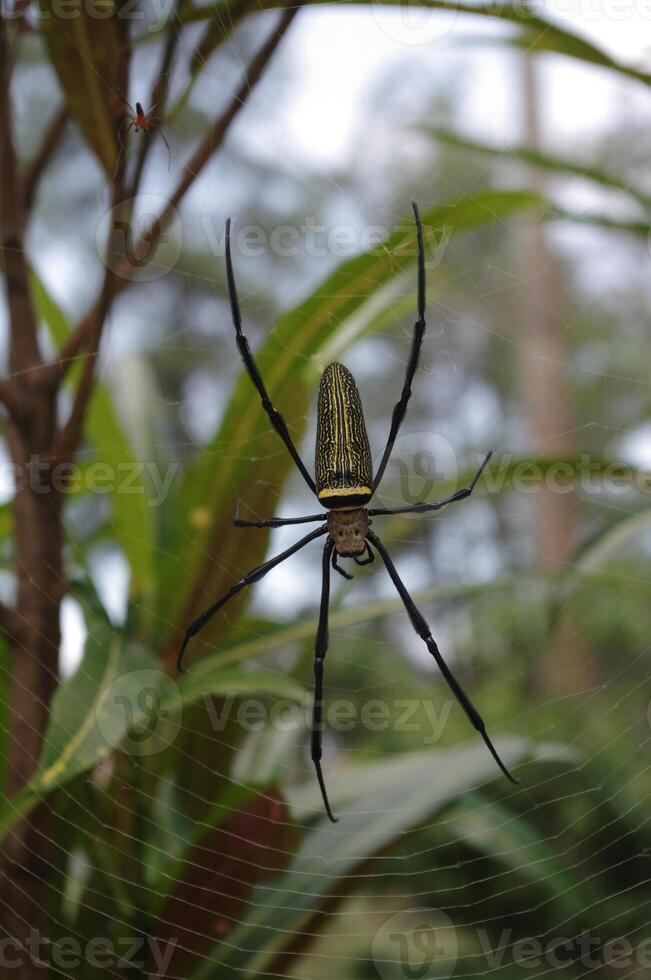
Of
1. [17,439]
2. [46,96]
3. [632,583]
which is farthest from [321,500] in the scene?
[46,96]

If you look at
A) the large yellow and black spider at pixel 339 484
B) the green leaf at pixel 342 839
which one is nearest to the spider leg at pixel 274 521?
the large yellow and black spider at pixel 339 484

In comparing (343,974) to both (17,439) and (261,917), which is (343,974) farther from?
(17,439)

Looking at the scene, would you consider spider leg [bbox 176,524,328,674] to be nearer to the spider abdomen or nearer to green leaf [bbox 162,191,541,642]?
green leaf [bbox 162,191,541,642]

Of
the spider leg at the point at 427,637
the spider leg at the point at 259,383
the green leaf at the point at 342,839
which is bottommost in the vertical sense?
the green leaf at the point at 342,839

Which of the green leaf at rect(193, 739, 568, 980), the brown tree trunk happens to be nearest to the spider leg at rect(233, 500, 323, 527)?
the green leaf at rect(193, 739, 568, 980)

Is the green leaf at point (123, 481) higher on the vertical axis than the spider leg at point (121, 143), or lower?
lower

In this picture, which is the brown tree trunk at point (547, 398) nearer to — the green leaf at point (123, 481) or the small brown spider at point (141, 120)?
the green leaf at point (123, 481)
